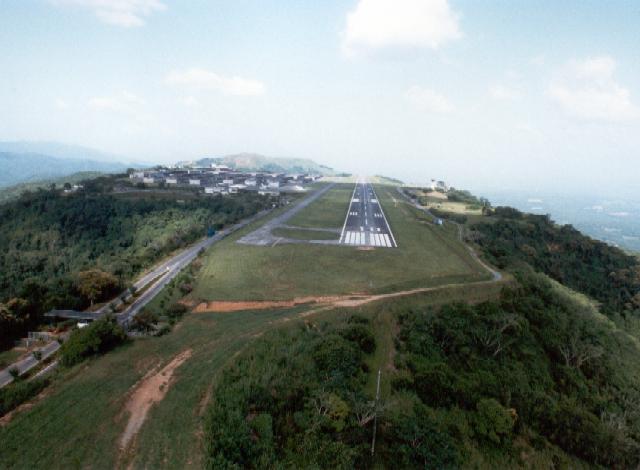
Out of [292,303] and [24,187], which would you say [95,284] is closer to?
[292,303]

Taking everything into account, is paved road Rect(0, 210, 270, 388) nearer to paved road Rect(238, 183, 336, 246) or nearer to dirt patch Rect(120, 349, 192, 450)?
paved road Rect(238, 183, 336, 246)

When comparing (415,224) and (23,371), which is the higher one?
(415,224)

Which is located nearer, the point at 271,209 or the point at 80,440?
the point at 80,440

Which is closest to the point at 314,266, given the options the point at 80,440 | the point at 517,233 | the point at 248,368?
the point at 248,368

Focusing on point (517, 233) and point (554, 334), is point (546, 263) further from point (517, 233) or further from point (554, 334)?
point (554, 334)

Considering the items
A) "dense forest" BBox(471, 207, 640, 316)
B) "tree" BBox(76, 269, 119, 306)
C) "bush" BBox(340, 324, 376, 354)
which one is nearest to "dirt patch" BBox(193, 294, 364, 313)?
"bush" BBox(340, 324, 376, 354)

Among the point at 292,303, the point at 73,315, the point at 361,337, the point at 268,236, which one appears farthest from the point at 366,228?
the point at 73,315
